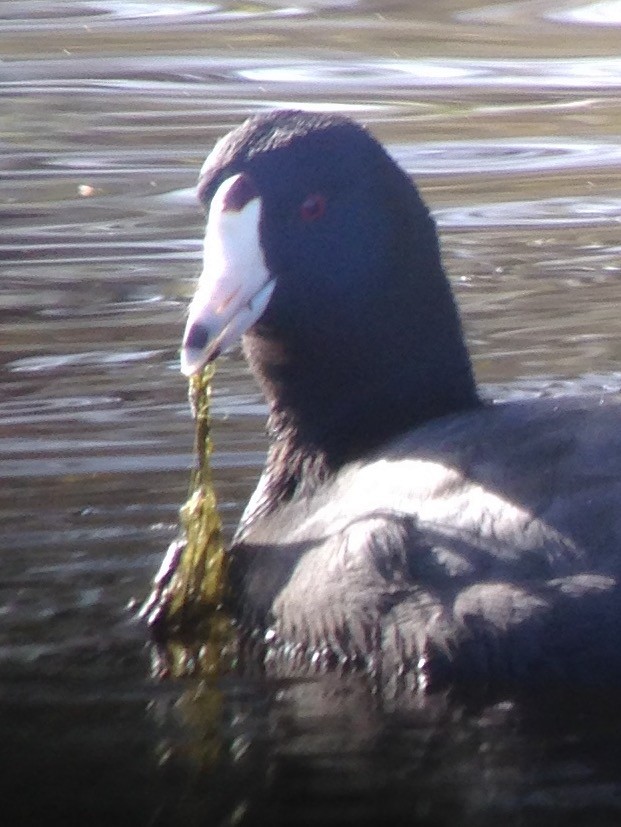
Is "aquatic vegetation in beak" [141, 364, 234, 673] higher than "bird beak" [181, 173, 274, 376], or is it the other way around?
"bird beak" [181, 173, 274, 376]

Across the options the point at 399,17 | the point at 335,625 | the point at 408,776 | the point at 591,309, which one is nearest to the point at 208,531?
the point at 335,625

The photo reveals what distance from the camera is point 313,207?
4.97 meters

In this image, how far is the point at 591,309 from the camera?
25.0 ft

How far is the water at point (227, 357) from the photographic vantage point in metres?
4.07

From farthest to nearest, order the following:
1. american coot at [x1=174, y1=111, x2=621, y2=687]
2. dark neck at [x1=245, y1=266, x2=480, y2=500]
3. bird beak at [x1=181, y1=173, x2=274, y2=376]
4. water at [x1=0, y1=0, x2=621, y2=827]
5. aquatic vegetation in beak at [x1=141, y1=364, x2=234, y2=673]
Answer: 1. dark neck at [x1=245, y1=266, x2=480, y2=500]
2. aquatic vegetation in beak at [x1=141, y1=364, x2=234, y2=673]
3. bird beak at [x1=181, y1=173, x2=274, y2=376]
4. american coot at [x1=174, y1=111, x2=621, y2=687]
5. water at [x1=0, y1=0, x2=621, y2=827]

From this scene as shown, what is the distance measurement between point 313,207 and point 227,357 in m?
2.29

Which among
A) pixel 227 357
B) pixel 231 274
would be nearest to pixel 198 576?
pixel 231 274

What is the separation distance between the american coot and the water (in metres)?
0.18

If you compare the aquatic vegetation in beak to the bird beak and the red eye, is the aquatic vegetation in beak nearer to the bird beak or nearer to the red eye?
the bird beak

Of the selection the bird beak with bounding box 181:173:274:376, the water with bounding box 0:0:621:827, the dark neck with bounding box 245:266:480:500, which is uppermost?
the bird beak with bounding box 181:173:274:376

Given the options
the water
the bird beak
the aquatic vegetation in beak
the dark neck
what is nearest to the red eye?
the bird beak

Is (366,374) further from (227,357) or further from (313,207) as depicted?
(227,357)

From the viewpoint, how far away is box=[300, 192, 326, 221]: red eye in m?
4.95

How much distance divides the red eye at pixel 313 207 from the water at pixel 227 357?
0.93 metres
